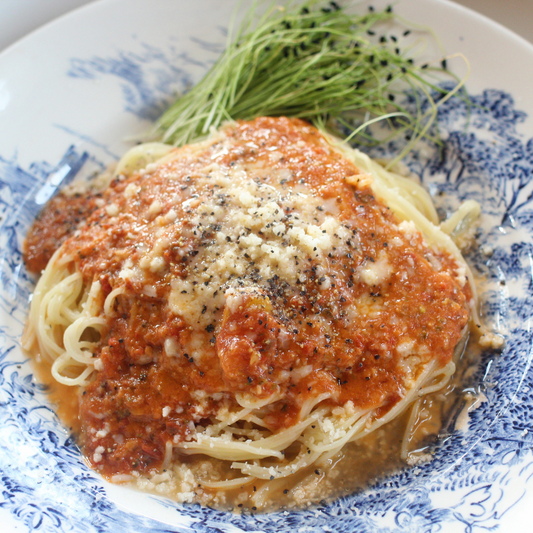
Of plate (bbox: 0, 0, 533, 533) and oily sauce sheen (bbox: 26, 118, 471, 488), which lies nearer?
plate (bbox: 0, 0, 533, 533)

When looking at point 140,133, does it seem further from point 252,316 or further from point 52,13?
point 252,316

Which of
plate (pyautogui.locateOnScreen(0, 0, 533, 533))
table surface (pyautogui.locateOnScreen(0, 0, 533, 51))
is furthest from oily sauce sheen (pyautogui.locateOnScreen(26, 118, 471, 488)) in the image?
table surface (pyautogui.locateOnScreen(0, 0, 533, 51))

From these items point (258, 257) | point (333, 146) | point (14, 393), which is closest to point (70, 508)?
point (14, 393)

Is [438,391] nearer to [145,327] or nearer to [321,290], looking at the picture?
[321,290]

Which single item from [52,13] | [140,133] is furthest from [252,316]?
[52,13]

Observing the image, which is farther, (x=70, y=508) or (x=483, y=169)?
(x=483, y=169)

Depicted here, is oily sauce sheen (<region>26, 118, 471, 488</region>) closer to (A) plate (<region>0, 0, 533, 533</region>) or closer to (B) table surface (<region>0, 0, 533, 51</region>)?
(A) plate (<region>0, 0, 533, 533</region>)
